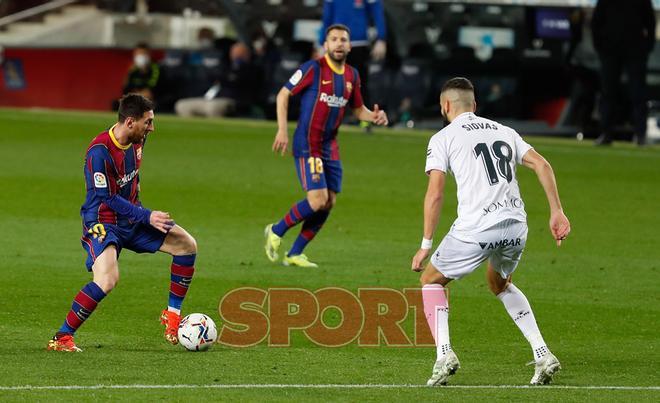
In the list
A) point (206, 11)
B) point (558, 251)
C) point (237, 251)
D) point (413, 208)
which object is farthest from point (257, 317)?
point (206, 11)

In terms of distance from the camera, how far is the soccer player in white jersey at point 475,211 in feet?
26.3

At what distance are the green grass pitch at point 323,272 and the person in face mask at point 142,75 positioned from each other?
5437mm

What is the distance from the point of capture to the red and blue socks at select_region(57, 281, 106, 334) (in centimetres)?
897

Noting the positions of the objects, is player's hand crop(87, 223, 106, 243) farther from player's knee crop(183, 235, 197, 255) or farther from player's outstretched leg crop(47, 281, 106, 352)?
player's knee crop(183, 235, 197, 255)

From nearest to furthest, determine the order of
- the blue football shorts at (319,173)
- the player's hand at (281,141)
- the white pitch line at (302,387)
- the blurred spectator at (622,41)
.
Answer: the white pitch line at (302,387)
the player's hand at (281,141)
the blue football shorts at (319,173)
the blurred spectator at (622,41)

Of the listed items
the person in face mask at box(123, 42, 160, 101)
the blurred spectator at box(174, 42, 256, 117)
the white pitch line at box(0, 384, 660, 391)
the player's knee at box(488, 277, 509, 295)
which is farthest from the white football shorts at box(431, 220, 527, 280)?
the person in face mask at box(123, 42, 160, 101)

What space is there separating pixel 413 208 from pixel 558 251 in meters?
3.29

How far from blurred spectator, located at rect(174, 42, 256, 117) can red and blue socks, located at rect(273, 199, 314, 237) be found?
16.2 meters

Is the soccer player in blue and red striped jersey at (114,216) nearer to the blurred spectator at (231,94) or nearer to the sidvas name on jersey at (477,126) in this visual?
the sidvas name on jersey at (477,126)

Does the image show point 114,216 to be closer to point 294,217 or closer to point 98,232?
point 98,232

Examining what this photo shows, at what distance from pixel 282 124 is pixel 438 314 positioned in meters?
5.40

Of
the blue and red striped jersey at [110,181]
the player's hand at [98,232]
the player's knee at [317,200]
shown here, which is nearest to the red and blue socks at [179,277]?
the blue and red striped jersey at [110,181]

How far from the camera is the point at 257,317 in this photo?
10.4 metres

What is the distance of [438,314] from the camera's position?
812 centimetres
